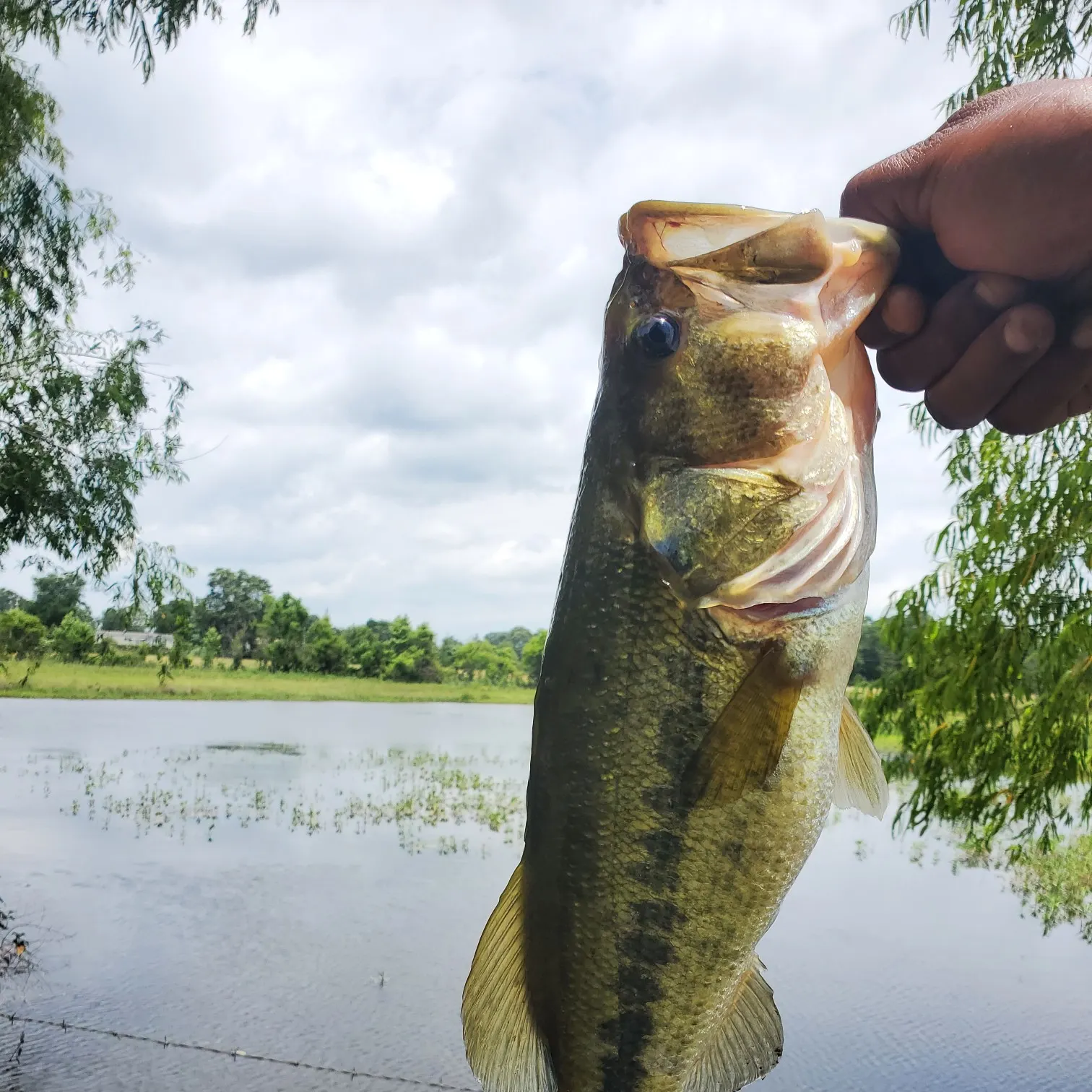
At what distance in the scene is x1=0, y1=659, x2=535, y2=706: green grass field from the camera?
31.5 meters

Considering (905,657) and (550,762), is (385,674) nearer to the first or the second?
(905,657)

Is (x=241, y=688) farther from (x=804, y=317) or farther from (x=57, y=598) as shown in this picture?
(x=804, y=317)

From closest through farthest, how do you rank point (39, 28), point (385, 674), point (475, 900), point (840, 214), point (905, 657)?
1. point (840, 214)
2. point (905, 657)
3. point (39, 28)
4. point (475, 900)
5. point (385, 674)

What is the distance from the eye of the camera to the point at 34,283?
21.8 feet

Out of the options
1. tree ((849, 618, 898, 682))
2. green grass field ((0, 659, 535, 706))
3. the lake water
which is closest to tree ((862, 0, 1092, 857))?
tree ((849, 618, 898, 682))

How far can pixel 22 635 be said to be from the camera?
8664mm

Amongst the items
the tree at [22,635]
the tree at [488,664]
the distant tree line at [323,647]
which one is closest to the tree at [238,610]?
the distant tree line at [323,647]

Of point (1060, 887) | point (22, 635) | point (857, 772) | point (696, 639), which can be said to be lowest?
point (1060, 887)

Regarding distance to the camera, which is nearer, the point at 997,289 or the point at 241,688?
the point at 997,289

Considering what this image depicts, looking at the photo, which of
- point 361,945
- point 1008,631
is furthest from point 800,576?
point 361,945

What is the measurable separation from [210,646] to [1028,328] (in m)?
51.9

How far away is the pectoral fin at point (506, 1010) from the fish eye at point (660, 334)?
0.75m

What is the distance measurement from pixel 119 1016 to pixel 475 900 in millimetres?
4179

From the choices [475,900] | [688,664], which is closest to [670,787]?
[688,664]
